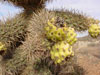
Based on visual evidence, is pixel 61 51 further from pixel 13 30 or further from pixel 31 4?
pixel 31 4

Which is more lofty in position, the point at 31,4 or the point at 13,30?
the point at 31,4

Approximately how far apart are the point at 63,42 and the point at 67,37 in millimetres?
94

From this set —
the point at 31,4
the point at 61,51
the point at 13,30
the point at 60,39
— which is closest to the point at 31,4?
the point at 31,4

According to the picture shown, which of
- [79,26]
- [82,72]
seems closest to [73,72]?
[82,72]

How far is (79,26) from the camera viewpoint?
140 inches

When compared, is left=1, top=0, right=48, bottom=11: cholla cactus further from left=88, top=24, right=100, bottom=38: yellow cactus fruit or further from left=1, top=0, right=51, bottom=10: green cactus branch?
left=88, top=24, right=100, bottom=38: yellow cactus fruit

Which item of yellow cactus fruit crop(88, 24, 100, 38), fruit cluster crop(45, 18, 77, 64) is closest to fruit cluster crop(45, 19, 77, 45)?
fruit cluster crop(45, 18, 77, 64)

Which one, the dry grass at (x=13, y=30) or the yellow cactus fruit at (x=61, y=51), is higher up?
the dry grass at (x=13, y=30)

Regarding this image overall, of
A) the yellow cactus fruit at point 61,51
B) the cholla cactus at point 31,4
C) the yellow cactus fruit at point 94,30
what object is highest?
the cholla cactus at point 31,4

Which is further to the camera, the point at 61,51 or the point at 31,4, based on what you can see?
the point at 31,4

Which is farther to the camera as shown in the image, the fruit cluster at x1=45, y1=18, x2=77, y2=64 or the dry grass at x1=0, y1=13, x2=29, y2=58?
the dry grass at x1=0, y1=13, x2=29, y2=58

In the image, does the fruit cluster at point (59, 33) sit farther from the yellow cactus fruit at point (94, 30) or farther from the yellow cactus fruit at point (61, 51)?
the yellow cactus fruit at point (94, 30)

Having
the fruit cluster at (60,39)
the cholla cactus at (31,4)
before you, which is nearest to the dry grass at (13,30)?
the cholla cactus at (31,4)

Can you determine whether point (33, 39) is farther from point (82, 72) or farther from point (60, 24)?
point (82, 72)
